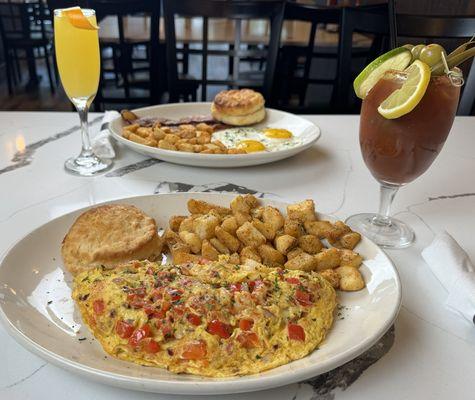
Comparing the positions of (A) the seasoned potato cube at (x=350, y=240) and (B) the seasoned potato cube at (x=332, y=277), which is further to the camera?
(A) the seasoned potato cube at (x=350, y=240)

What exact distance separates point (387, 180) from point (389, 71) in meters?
0.28

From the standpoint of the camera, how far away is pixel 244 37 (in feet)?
14.2

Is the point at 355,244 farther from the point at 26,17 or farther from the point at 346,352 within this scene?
the point at 26,17

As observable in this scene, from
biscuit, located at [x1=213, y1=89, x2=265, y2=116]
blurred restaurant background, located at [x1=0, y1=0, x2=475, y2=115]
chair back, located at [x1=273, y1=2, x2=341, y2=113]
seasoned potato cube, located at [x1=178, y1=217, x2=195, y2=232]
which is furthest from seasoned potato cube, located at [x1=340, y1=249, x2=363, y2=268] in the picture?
chair back, located at [x1=273, y1=2, x2=341, y2=113]

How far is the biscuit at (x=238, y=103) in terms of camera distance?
1.78 metres

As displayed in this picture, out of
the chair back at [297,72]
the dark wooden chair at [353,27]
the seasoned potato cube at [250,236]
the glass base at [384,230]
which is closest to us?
the seasoned potato cube at [250,236]

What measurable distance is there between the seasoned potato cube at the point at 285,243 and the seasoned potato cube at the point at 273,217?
0.05m

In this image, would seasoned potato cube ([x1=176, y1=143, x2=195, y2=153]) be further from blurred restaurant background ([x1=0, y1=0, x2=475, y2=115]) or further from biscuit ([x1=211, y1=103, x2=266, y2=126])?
blurred restaurant background ([x1=0, y1=0, x2=475, y2=115])

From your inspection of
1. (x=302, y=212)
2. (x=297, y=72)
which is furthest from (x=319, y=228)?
(x=297, y=72)

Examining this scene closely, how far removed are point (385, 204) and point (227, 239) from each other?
0.44 m

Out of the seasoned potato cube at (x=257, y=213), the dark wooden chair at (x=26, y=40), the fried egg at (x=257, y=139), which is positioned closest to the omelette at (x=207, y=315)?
the seasoned potato cube at (x=257, y=213)

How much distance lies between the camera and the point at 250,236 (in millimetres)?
981

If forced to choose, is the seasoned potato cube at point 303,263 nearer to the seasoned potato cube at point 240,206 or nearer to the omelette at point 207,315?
the omelette at point 207,315

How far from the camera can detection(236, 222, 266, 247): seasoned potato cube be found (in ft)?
3.21
